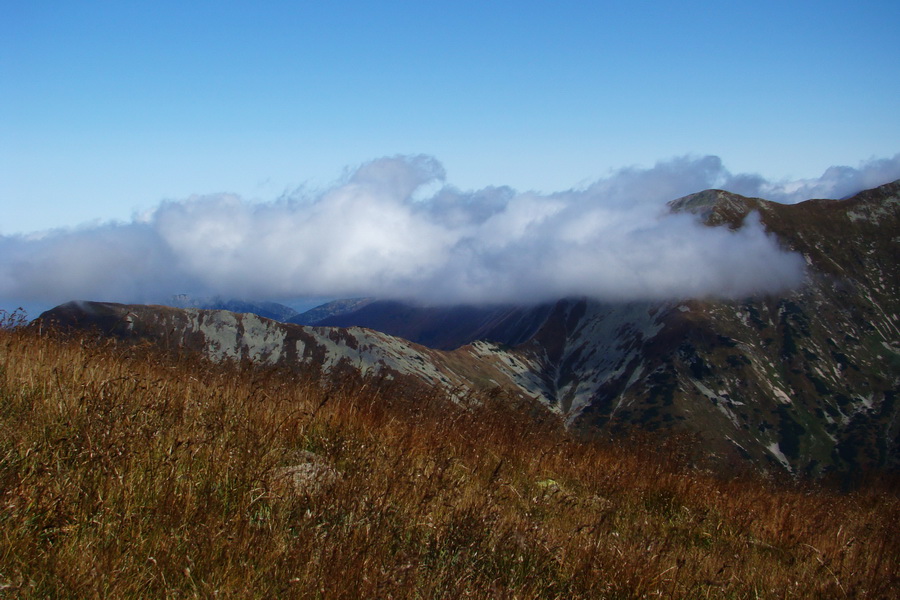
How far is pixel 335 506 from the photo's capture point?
468 centimetres

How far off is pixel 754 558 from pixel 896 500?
5583mm

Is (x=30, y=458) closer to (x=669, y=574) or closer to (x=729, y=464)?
(x=669, y=574)

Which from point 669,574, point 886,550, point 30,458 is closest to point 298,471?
point 30,458

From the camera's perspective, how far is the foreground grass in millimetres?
3797

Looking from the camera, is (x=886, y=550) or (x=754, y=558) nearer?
(x=754, y=558)

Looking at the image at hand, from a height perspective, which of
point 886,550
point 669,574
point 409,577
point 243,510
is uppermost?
point 243,510

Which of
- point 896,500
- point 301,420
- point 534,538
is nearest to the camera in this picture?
point 534,538

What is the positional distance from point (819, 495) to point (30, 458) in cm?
1170

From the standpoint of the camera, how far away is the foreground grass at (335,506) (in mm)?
3797

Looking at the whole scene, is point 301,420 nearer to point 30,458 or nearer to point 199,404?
point 199,404

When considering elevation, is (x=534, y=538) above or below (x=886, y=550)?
above

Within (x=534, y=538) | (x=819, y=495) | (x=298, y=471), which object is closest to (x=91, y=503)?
(x=298, y=471)

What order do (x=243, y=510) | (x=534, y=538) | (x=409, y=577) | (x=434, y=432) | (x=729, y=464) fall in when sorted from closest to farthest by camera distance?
(x=409, y=577)
(x=243, y=510)
(x=534, y=538)
(x=434, y=432)
(x=729, y=464)

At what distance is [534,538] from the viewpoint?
5254 millimetres
